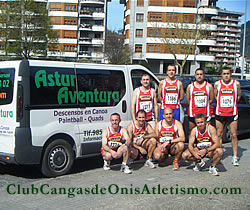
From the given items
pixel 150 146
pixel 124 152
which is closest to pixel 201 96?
pixel 150 146

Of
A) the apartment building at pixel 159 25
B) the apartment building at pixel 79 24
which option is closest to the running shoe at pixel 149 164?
the apartment building at pixel 159 25

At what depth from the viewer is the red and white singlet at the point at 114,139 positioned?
22.4 ft

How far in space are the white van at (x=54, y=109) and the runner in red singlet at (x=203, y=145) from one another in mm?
1745

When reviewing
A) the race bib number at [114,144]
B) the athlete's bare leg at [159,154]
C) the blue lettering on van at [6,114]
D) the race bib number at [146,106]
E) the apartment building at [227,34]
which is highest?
the apartment building at [227,34]

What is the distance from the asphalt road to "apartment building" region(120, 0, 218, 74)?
5317 cm

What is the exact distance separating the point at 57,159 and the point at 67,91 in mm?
1274

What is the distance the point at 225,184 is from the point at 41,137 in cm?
323

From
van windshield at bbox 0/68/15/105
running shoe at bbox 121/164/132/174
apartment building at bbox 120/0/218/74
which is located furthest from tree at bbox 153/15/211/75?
van windshield at bbox 0/68/15/105

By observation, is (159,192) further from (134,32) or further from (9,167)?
(134,32)

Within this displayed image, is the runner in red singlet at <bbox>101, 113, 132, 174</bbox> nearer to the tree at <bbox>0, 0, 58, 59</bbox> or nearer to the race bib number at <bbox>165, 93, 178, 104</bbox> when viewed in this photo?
the race bib number at <bbox>165, 93, 178, 104</bbox>

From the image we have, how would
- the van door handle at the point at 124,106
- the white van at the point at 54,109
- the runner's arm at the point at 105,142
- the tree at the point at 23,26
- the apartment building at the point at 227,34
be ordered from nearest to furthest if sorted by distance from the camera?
the white van at the point at 54,109, the runner's arm at the point at 105,142, the van door handle at the point at 124,106, the tree at the point at 23,26, the apartment building at the point at 227,34

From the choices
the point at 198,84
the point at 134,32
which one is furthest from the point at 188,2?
the point at 198,84

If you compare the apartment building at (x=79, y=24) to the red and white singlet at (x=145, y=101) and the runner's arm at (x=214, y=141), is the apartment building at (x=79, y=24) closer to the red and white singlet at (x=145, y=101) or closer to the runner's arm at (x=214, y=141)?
the red and white singlet at (x=145, y=101)

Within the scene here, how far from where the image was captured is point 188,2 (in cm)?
5950
